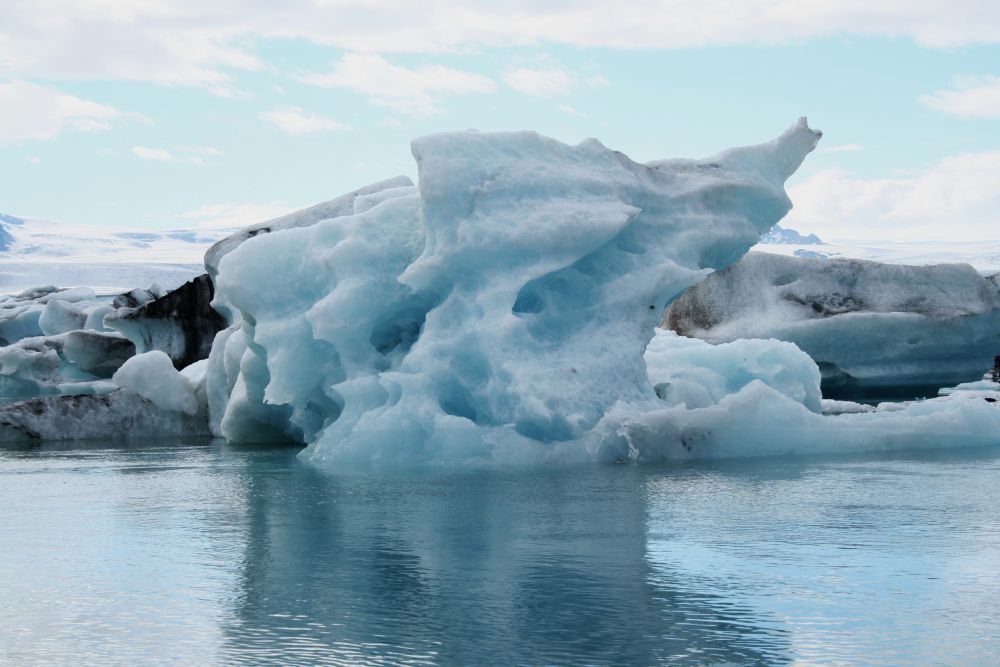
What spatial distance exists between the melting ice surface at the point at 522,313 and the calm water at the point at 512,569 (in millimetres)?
799

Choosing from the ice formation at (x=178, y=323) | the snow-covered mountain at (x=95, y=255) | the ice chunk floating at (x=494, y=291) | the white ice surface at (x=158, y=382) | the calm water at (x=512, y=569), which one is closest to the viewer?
the calm water at (x=512, y=569)

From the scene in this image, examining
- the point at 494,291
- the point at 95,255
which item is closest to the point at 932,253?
the point at 95,255

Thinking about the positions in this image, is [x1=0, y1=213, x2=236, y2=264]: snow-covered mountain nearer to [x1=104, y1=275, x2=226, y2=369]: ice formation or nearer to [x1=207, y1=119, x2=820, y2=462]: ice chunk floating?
[x1=104, y1=275, x2=226, y2=369]: ice formation

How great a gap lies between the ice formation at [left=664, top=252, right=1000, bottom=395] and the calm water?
33.6ft

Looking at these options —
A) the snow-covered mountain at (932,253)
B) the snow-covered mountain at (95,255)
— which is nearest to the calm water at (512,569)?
the snow-covered mountain at (95,255)

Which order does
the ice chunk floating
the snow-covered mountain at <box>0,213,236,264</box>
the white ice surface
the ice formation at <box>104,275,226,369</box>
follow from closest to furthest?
the ice chunk floating
the white ice surface
the ice formation at <box>104,275,226,369</box>
the snow-covered mountain at <box>0,213,236,264</box>

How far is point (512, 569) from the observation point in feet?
15.3

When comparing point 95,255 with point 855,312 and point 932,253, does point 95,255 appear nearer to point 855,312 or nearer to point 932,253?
point 932,253

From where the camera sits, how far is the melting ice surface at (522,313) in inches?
332

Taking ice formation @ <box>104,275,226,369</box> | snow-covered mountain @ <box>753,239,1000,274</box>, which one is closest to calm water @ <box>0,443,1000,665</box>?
ice formation @ <box>104,275,226,369</box>

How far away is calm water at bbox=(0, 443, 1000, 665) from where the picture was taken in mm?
3533

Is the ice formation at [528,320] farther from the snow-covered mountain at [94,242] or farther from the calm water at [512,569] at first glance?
the snow-covered mountain at [94,242]

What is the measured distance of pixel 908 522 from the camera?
5578 mm

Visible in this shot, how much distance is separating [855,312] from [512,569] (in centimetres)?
1390
